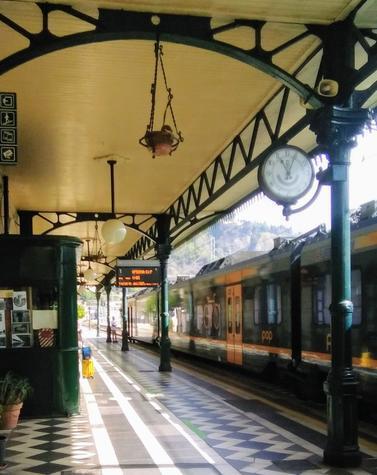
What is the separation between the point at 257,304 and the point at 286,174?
21.6ft

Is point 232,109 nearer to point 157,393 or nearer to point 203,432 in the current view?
point 203,432

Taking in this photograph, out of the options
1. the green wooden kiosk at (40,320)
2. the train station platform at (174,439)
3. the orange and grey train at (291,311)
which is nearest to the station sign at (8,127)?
the green wooden kiosk at (40,320)

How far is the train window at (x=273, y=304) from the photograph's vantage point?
11.6m

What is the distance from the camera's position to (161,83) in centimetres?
727

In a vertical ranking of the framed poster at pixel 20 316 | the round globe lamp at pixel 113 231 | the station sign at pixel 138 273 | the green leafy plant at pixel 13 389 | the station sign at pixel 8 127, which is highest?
the station sign at pixel 8 127

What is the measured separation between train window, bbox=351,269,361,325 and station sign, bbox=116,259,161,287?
849 centimetres

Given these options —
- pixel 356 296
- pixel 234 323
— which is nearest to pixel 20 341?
pixel 356 296

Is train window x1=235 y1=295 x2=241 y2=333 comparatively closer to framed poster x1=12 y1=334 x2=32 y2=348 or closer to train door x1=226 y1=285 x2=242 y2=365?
train door x1=226 y1=285 x2=242 y2=365

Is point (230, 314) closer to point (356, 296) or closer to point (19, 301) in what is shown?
point (356, 296)

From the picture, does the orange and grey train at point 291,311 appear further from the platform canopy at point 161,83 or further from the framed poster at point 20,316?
the framed poster at point 20,316

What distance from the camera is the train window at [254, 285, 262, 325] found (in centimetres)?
1266

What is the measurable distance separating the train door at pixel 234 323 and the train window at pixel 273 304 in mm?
1940

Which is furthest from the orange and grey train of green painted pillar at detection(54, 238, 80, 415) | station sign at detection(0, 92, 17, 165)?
station sign at detection(0, 92, 17, 165)

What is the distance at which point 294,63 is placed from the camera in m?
7.02
